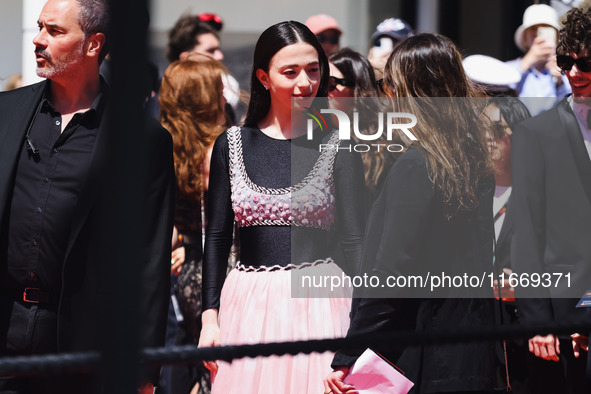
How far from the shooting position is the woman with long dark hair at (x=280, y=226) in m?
2.83

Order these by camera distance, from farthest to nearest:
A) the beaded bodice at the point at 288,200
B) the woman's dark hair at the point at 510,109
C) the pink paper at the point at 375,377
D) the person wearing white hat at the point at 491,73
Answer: the person wearing white hat at the point at 491,73 < the woman's dark hair at the point at 510,109 < the beaded bodice at the point at 288,200 < the pink paper at the point at 375,377

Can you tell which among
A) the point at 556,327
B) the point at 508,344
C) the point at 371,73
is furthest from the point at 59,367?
the point at 371,73

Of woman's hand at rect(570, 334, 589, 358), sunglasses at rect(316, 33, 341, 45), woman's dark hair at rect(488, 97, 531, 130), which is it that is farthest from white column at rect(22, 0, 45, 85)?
woman's hand at rect(570, 334, 589, 358)

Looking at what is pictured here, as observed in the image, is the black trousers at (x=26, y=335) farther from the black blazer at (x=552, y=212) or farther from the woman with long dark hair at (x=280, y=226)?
the black blazer at (x=552, y=212)

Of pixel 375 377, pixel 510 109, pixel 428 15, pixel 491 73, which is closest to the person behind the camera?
pixel 375 377

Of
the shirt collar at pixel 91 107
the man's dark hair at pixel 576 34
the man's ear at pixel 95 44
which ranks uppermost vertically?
the man's dark hair at pixel 576 34

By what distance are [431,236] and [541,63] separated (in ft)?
9.69

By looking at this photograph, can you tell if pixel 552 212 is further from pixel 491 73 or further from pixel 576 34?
pixel 491 73

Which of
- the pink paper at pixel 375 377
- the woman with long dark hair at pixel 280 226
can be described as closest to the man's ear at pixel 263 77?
the woman with long dark hair at pixel 280 226

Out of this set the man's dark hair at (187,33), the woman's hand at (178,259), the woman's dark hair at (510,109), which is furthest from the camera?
the man's dark hair at (187,33)

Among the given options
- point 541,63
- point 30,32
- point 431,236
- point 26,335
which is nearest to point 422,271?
point 431,236

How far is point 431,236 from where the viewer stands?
2602 mm

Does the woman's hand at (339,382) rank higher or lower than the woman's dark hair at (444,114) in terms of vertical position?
lower

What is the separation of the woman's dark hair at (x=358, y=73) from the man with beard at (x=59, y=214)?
171 centimetres
